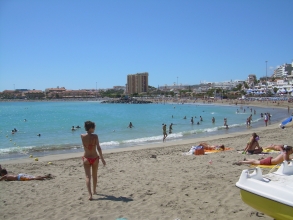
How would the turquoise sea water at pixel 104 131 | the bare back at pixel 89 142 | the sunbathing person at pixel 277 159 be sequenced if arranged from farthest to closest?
the turquoise sea water at pixel 104 131, the sunbathing person at pixel 277 159, the bare back at pixel 89 142

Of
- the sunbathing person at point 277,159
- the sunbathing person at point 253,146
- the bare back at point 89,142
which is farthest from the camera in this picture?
the sunbathing person at point 253,146

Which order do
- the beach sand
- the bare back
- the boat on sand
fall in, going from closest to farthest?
the boat on sand < the beach sand < the bare back

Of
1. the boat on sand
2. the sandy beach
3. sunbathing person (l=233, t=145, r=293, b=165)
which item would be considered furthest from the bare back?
sunbathing person (l=233, t=145, r=293, b=165)

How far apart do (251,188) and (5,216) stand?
12.6 ft

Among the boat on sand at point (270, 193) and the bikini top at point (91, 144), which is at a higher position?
the bikini top at point (91, 144)

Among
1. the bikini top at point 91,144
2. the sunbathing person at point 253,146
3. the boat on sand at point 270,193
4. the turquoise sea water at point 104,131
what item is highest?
the bikini top at point 91,144

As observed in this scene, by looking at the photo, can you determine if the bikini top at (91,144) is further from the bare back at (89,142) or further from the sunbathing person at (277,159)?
the sunbathing person at (277,159)

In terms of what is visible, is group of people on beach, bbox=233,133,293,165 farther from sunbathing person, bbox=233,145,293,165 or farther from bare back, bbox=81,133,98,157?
bare back, bbox=81,133,98,157

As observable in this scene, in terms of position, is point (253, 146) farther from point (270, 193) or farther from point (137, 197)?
point (270, 193)

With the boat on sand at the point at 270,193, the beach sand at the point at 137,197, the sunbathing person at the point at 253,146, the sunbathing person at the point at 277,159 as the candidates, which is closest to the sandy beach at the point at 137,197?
the beach sand at the point at 137,197

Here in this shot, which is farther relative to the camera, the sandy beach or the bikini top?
the bikini top

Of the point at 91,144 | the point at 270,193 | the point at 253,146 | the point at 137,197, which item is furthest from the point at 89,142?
the point at 253,146

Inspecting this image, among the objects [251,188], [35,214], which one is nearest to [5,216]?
[35,214]

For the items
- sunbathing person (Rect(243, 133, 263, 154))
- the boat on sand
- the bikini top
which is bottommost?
sunbathing person (Rect(243, 133, 263, 154))
